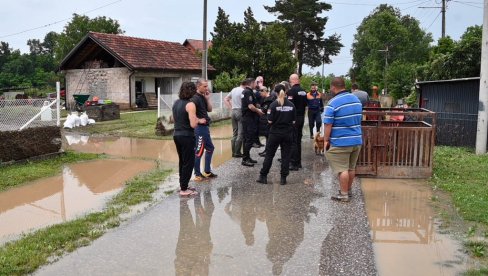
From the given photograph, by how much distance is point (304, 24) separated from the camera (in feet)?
167

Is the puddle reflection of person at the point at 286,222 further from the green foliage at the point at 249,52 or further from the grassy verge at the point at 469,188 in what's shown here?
the green foliage at the point at 249,52

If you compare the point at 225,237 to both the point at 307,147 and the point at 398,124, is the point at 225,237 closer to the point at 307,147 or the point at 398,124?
the point at 398,124

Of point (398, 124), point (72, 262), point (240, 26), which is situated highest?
point (240, 26)

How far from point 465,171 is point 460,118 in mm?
4113

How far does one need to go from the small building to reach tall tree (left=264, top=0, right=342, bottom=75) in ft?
122

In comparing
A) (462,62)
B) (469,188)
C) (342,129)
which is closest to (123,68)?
(462,62)

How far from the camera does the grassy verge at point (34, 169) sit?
7.99 meters

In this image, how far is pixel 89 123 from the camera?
1764 centimetres

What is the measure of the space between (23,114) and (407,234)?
8554mm

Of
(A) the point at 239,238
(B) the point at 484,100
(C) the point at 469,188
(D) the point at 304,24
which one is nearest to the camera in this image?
(A) the point at 239,238

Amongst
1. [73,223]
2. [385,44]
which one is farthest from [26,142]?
[385,44]

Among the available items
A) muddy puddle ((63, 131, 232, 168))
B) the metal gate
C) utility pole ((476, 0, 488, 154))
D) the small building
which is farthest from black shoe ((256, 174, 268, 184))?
the small building

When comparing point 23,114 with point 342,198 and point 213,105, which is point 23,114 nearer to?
point 342,198

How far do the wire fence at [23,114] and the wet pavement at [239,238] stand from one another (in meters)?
4.97
